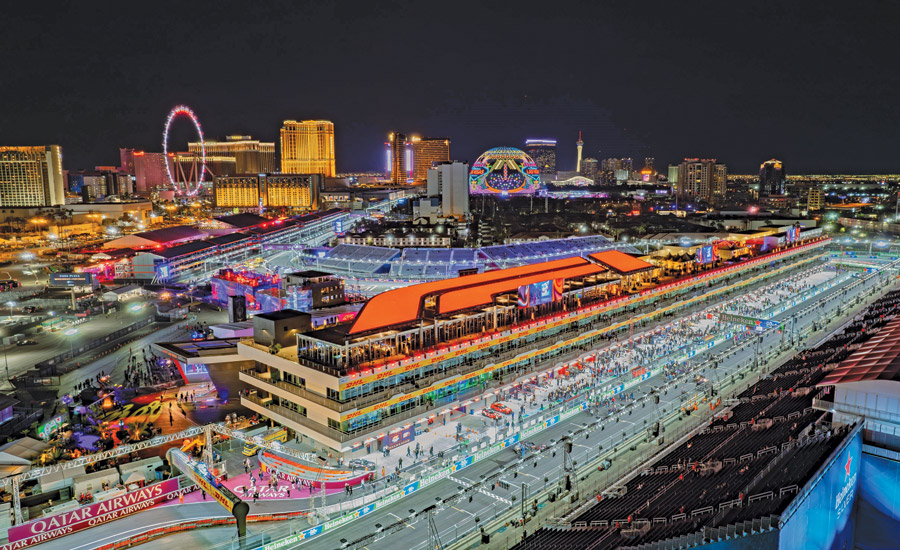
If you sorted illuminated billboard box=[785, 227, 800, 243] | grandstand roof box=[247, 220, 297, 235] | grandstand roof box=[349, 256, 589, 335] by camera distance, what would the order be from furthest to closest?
grandstand roof box=[247, 220, 297, 235] → illuminated billboard box=[785, 227, 800, 243] → grandstand roof box=[349, 256, 589, 335]

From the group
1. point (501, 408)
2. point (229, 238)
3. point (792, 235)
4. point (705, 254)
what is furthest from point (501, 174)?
point (501, 408)

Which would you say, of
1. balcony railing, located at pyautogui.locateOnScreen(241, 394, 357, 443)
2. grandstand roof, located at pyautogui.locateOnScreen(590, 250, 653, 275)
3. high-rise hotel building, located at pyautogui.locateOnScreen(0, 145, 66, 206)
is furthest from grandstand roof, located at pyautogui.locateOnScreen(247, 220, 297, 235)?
balcony railing, located at pyautogui.locateOnScreen(241, 394, 357, 443)

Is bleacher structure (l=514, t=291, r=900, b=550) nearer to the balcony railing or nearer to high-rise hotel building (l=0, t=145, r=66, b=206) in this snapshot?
the balcony railing

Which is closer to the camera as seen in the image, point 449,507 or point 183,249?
point 449,507

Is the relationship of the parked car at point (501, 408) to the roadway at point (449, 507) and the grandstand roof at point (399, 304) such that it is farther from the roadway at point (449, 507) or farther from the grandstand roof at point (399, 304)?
the grandstand roof at point (399, 304)

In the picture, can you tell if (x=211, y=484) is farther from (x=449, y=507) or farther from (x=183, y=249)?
(x=183, y=249)
